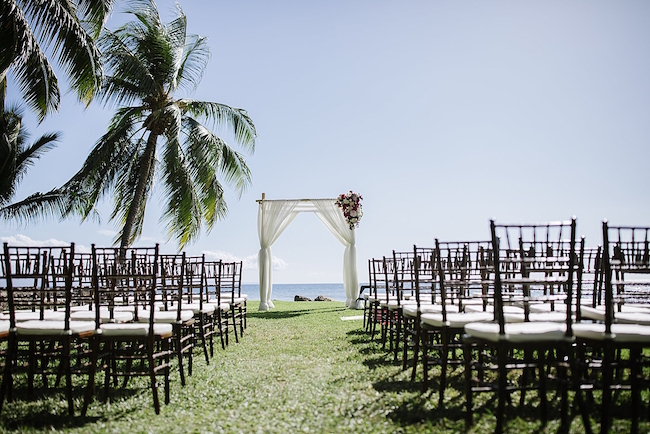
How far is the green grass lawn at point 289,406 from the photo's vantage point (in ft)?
9.61

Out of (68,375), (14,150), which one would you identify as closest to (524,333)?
(68,375)

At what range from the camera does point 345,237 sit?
1172 cm

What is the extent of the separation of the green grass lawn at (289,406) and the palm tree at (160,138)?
22.7 feet

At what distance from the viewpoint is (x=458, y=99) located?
10.5 metres

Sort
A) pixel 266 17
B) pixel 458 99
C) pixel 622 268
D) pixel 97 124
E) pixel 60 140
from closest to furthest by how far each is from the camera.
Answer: pixel 622 268 → pixel 266 17 → pixel 458 99 → pixel 97 124 → pixel 60 140

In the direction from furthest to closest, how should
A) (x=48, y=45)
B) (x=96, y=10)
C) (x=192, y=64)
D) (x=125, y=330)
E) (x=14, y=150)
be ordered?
(x=14, y=150) < (x=192, y=64) < (x=96, y=10) < (x=48, y=45) < (x=125, y=330)

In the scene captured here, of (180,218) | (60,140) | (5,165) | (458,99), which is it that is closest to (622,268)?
(458,99)

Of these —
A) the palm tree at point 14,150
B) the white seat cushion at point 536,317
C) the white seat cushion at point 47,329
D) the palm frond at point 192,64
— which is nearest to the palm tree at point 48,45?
the palm frond at point 192,64

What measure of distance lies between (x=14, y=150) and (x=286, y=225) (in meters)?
8.03

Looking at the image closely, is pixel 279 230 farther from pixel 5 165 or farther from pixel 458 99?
pixel 5 165

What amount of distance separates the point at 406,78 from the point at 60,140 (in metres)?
11.3

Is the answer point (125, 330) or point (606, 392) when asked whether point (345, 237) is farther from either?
point (606, 392)

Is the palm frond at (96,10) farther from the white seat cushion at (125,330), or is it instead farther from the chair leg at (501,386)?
the chair leg at (501,386)

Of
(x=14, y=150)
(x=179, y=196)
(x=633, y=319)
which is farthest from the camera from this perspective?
(x=14, y=150)
